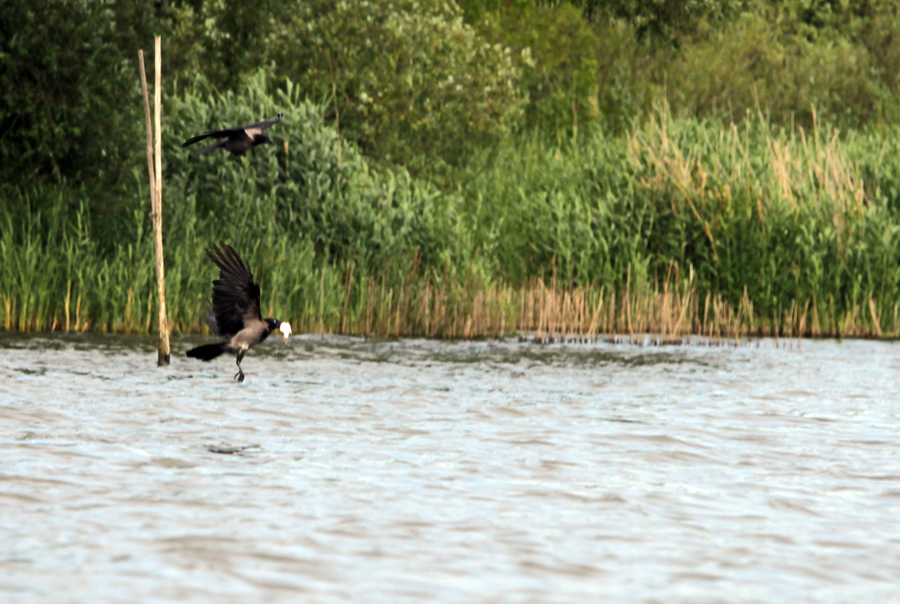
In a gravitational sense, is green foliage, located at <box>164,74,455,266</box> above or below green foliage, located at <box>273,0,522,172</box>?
below

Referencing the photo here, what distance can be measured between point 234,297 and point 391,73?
14439 millimetres

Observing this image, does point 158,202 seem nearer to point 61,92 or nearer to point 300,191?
point 61,92

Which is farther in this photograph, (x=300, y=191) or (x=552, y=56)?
(x=552, y=56)

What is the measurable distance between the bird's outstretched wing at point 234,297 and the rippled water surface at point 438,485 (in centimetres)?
69

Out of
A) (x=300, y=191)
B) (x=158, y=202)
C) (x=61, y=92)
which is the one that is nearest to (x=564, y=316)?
(x=300, y=191)

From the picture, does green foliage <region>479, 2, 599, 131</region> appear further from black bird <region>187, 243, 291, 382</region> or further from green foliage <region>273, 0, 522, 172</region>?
black bird <region>187, 243, 291, 382</region>

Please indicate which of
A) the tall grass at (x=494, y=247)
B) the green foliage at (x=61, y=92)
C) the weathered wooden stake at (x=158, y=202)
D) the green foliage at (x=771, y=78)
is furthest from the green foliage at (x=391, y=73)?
the green foliage at (x=771, y=78)

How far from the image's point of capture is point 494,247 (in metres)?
23.3

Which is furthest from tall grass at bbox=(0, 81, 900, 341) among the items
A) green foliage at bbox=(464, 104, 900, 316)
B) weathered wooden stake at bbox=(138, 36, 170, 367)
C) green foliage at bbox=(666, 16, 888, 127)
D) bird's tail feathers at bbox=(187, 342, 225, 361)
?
green foliage at bbox=(666, 16, 888, 127)

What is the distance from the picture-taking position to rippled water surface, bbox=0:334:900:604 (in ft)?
21.2

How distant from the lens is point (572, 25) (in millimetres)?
40375

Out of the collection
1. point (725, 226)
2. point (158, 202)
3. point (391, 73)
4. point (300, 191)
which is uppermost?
point (391, 73)

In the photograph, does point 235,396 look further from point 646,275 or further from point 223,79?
point 223,79

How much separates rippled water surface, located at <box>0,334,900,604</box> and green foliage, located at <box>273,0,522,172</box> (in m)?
11.9
